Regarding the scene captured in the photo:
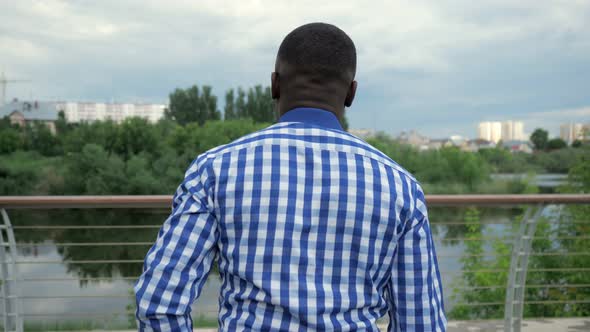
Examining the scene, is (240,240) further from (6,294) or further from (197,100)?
(197,100)

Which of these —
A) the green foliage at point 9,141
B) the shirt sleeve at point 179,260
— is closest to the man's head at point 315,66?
the shirt sleeve at point 179,260

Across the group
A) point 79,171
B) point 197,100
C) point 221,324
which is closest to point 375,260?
point 221,324

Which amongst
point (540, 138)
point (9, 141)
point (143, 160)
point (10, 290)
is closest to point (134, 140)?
point (143, 160)

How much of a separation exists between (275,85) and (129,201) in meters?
1.62

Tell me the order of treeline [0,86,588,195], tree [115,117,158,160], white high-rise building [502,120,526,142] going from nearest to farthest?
1. treeline [0,86,588,195]
2. tree [115,117,158,160]
3. white high-rise building [502,120,526,142]

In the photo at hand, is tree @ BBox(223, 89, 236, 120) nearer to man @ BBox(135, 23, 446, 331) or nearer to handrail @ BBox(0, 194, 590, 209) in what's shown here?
handrail @ BBox(0, 194, 590, 209)

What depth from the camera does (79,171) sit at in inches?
1367

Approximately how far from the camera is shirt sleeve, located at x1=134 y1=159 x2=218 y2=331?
87cm

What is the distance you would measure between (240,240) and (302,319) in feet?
0.54

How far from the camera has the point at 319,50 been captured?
3.03ft

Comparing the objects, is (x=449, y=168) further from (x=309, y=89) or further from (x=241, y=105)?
(x=309, y=89)

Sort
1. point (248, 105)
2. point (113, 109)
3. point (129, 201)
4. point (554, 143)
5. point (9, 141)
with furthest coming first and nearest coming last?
point (113, 109)
point (248, 105)
point (9, 141)
point (554, 143)
point (129, 201)

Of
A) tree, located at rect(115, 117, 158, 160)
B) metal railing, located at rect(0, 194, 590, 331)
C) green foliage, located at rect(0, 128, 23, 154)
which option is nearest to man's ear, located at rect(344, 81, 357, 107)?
metal railing, located at rect(0, 194, 590, 331)

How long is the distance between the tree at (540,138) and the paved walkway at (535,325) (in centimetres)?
4394
